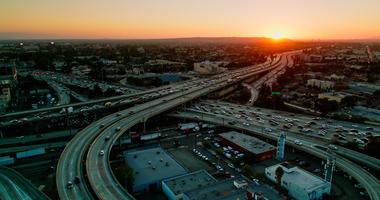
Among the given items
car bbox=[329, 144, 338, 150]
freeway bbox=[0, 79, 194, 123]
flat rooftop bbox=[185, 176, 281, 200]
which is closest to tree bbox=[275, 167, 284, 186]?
flat rooftop bbox=[185, 176, 281, 200]

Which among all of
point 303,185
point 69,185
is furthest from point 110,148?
point 303,185

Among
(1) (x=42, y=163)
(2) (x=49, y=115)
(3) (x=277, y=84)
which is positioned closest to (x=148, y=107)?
(2) (x=49, y=115)

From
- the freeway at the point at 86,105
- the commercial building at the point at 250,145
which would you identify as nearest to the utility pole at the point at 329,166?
the commercial building at the point at 250,145

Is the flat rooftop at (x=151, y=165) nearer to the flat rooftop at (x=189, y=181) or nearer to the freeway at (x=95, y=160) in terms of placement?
the flat rooftop at (x=189, y=181)

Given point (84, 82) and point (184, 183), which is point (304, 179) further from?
point (84, 82)

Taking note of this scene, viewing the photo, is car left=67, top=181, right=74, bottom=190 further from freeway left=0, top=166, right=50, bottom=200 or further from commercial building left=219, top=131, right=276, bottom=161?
commercial building left=219, top=131, right=276, bottom=161

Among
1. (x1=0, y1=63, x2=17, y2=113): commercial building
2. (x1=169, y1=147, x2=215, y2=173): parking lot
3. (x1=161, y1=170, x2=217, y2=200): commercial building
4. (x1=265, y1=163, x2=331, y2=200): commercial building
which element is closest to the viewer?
(x1=265, y1=163, x2=331, y2=200): commercial building

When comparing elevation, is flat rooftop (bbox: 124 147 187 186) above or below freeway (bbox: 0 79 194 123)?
below
